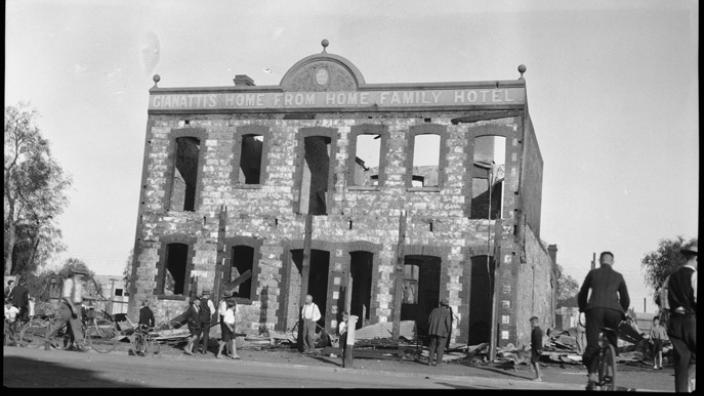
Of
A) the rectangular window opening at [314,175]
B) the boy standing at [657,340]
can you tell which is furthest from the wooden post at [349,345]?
the rectangular window opening at [314,175]

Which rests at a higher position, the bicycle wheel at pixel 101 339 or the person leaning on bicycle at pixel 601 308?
the person leaning on bicycle at pixel 601 308

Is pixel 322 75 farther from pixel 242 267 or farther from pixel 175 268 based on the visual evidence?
pixel 175 268

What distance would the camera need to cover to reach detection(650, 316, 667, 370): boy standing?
19.8 m

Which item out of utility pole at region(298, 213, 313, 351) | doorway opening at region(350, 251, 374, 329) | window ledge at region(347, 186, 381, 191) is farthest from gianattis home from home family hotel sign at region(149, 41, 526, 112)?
doorway opening at region(350, 251, 374, 329)

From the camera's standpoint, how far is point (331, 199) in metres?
25.0

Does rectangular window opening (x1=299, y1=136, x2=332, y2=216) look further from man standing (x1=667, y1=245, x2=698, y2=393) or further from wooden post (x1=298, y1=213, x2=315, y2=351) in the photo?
man standing (x1=667, y1=245, x2=698, y2=393)

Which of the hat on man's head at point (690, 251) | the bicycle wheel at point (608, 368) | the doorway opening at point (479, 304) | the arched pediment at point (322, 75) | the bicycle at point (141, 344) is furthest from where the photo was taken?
the doorway opening at point (479, 304)

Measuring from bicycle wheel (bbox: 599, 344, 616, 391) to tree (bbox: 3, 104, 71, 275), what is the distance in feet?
123

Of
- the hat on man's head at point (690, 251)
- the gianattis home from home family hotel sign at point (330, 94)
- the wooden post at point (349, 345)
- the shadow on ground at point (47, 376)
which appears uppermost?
the gianattis home from home family hotel sign at point (330, 94)

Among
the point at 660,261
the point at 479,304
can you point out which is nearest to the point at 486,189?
the point at 479,304

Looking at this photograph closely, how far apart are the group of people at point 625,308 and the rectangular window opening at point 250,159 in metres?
19.5

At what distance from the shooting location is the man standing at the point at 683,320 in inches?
334

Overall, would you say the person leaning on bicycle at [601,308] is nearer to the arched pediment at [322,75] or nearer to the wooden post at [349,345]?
the wooden post at [349,345]

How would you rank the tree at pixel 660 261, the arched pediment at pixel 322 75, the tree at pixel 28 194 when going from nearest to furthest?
1. the arched pediment at pixel 322 75
2. the tree at pixel 28 194
3. the tree at pixel 660 261
